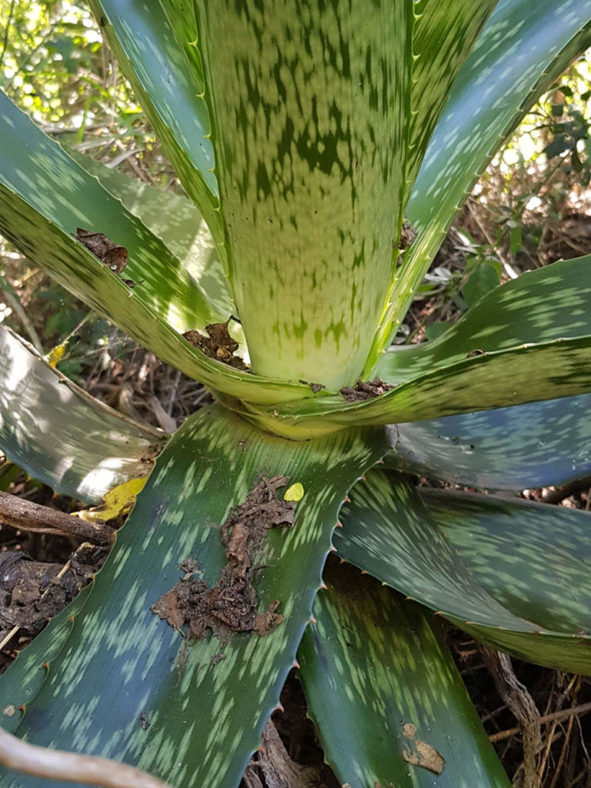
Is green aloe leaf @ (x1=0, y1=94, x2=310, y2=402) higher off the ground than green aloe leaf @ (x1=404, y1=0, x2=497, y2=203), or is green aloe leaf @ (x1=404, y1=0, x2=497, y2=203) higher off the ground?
green aloe leaf @ (x1=404, y1=0, x2=497, y2=203)

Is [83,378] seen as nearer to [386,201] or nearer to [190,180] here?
[190,180]

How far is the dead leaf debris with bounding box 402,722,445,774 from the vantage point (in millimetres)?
664

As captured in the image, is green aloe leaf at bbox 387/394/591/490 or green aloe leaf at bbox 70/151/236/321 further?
green aloe leaf at bbox 70/151/236/321

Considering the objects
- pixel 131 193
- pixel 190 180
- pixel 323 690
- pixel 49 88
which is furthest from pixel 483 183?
pixel 323 690

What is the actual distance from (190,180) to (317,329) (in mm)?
258

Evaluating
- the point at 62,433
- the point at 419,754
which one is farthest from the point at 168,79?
the point at 419,754

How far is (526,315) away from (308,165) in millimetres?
365

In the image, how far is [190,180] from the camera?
0.86 metres

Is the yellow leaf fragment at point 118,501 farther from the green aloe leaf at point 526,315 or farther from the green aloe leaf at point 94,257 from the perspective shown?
the green aloe leaf at point 526,315

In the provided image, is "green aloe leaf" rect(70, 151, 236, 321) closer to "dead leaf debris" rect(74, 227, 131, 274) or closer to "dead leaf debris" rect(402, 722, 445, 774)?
"dead leaf debris" rect(74, 227, 131, 274)

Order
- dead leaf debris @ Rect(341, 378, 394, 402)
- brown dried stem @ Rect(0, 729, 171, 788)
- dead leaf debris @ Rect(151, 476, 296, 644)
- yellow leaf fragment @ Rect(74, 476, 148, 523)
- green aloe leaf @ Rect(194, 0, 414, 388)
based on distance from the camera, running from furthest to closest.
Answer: yellow leaf fragment @ Rect(74, 476, 148, 523)
dead leaf debris @ Rect(341, 378, 394, 402)
dead leaf debris @ Rect(151, 476, 296, 644)
green aloe leaf @ Rect(194, 0, 414, 388)
brown dried stem @ Rect(0, 729, 171, 788)

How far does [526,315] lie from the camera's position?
2.79ft

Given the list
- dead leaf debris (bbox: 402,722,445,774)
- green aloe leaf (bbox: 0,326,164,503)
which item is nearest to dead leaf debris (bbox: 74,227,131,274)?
green aloe leaf (bbox: 0,326,164,503)

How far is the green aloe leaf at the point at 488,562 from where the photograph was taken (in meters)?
0.65
